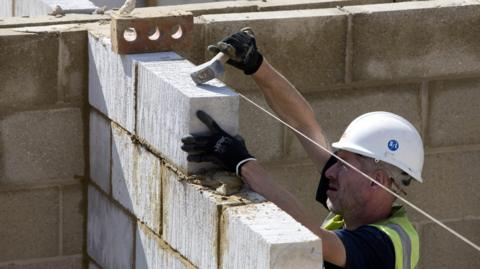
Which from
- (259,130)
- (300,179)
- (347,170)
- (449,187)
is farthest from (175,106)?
(449,187)

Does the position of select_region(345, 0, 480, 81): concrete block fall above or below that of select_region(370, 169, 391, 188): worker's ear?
above

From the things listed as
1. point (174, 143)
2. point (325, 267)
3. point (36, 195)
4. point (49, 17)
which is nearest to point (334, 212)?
point (325, 267)

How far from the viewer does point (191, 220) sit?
216 inches

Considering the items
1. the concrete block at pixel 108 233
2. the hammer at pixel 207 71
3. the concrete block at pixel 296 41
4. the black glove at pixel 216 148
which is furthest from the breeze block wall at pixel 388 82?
the black glove at pixel 216 148

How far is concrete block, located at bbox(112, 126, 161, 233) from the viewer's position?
233 inches

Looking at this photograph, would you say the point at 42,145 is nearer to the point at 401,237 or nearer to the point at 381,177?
the point at 381,177

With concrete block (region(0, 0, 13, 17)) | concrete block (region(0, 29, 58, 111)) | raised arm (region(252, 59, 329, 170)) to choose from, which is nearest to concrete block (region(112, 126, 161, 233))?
concrete block (region(0, 29, 58, 111))

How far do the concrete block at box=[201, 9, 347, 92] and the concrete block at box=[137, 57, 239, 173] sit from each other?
76 centimetres

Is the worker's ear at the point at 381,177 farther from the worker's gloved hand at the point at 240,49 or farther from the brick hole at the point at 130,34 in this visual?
the brick hole at the point at 130,34

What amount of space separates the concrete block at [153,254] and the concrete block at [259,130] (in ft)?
3.18

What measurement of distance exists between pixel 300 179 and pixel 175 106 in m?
1.68

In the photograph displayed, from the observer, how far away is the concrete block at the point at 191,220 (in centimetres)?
528

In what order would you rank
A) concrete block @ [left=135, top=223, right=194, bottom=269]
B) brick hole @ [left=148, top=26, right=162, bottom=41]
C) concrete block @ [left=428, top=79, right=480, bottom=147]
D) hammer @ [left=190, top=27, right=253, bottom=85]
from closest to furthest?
1. hammer @ [left=190, top=27, right=253, bottom=85]
2. concrete block @ [left=135, top=223, right=194, bottom=269]
3. brick hole @ [left=148, top=26, right=162, bottom=41]
4. concrete block @ [left=428, top=79, right=480, bottom=147]

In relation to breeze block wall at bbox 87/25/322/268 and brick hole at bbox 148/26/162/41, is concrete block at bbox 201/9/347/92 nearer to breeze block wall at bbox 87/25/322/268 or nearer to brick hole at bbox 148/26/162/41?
brick hole at bbox 148/26/162/41
